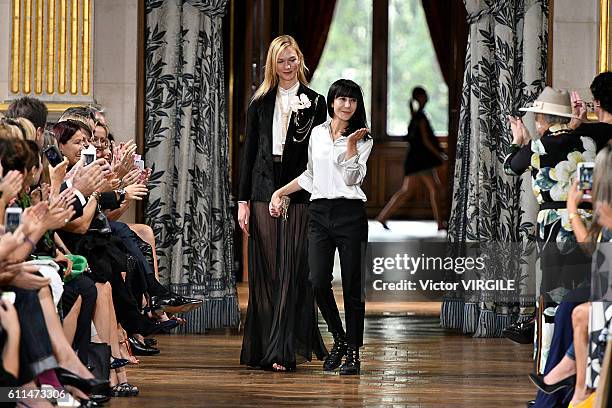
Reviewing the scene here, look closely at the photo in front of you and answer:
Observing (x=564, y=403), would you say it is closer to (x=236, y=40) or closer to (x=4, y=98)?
(x=4, y=98)

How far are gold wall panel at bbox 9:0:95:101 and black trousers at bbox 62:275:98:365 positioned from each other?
2.62 meters

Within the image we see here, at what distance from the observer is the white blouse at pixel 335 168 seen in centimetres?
620

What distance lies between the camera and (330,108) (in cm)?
639

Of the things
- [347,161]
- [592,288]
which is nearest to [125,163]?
[347,161]

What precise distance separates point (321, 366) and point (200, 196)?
1.85 metres

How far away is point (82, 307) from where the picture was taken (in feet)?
17.6

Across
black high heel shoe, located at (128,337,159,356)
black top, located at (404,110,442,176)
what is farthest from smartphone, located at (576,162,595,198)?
black top, located at (404,110,442,176)

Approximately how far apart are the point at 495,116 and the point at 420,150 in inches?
292

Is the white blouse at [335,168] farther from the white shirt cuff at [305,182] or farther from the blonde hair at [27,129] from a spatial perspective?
the blonde hair at [27,129]

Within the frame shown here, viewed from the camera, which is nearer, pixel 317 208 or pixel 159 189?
Result: pixel 317 208

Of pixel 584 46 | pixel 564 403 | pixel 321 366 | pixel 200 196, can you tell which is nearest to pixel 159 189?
pixel 200 196

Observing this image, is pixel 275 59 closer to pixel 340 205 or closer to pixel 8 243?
pixel 340 205

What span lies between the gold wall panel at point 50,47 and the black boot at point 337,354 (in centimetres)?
235

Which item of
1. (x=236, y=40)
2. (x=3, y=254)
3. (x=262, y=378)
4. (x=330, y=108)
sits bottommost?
(x=262, y=378)
